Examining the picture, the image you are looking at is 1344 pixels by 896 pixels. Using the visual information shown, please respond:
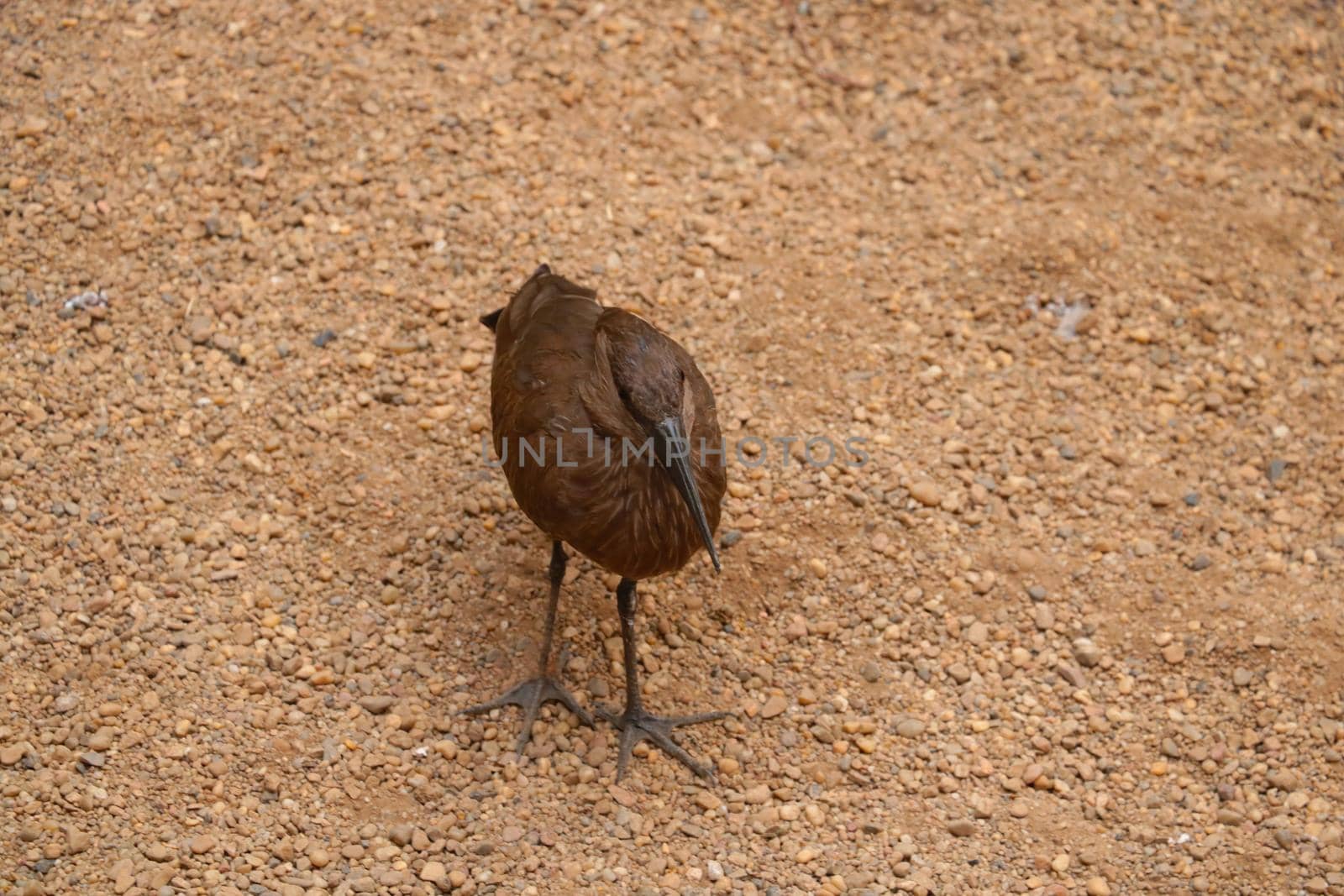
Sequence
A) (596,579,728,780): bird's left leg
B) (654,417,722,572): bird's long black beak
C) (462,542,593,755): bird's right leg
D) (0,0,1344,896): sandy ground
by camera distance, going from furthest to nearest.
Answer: (462,542,593,755): bird's right leg → (596,579,728,780): bird's left leg → (0,0,1344,896): sandy ground → (654,417,722,572): bird's long black beak

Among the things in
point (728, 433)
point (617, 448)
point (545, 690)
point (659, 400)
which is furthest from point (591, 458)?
point (728, 433)

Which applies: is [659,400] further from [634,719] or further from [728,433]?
[728,433]

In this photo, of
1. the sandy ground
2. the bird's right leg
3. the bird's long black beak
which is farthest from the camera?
the bird's right leg

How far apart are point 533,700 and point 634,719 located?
0.38 m

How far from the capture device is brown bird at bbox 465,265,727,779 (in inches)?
175

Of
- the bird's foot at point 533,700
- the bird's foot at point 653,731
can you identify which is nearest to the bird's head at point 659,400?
the bird's foot at point 653,731

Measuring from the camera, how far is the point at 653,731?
495cm

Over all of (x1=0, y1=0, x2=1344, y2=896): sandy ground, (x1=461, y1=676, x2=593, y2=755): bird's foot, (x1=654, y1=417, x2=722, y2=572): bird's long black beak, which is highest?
(x1=654, y1=417, x2=722, y2=572): bird's long black beak

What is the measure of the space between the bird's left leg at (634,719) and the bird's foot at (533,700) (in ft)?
0.37

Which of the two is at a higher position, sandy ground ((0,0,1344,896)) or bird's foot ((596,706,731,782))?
sandy ground ((0,0,1344,896))

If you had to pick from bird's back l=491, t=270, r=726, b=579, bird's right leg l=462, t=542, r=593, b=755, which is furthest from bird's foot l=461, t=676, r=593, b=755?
bird's back l=491, t=270, r=726, b=579

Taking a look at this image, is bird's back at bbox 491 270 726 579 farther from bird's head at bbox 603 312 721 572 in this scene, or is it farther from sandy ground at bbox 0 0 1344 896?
sandy ground at bbox 0 0 1344 896

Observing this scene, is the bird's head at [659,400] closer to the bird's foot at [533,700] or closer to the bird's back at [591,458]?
the bird's back at [591,458]

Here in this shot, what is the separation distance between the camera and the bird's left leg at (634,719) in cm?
486
